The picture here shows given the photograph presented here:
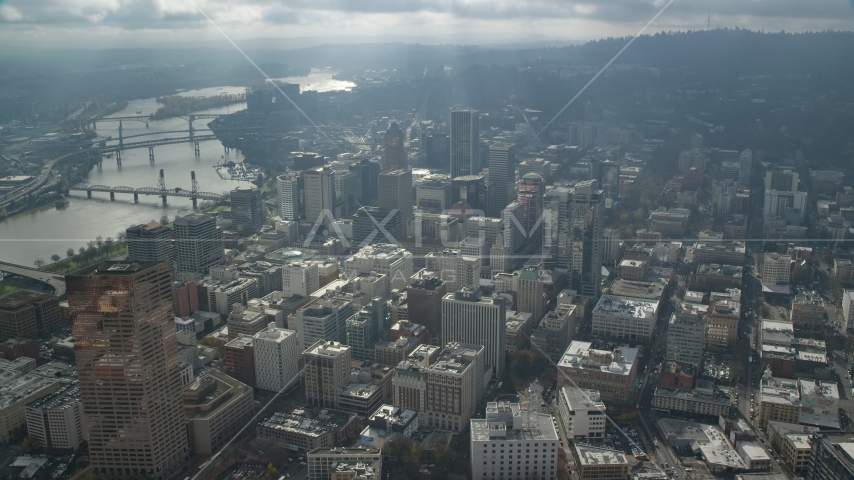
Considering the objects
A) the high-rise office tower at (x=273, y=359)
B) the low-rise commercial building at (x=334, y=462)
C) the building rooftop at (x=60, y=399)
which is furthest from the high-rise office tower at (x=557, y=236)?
the building rooftop at (x=60, y=399)

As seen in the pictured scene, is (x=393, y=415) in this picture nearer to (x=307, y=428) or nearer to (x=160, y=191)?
(x=307, y=428)

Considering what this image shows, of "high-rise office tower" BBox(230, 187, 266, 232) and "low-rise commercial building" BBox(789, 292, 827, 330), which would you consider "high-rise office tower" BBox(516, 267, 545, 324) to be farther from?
"high-rise office tower" BBox(230, 187, 266, 232)

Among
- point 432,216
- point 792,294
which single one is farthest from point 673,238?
point 432,216

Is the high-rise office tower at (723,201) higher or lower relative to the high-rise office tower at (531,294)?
higher

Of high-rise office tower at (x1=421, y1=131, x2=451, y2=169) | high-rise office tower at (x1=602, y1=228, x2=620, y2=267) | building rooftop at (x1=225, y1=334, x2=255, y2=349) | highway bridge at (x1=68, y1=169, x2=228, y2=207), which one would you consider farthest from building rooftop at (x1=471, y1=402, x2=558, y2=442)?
high-rise office tower at (x1=421, y1=131, x2=451, y2=169)

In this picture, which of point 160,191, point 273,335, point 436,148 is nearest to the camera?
point 273,335

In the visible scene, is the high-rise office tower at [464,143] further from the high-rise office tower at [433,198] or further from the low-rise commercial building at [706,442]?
the low-rise commercial building at [706,442]

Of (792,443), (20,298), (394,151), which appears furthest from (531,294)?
(394,151)
